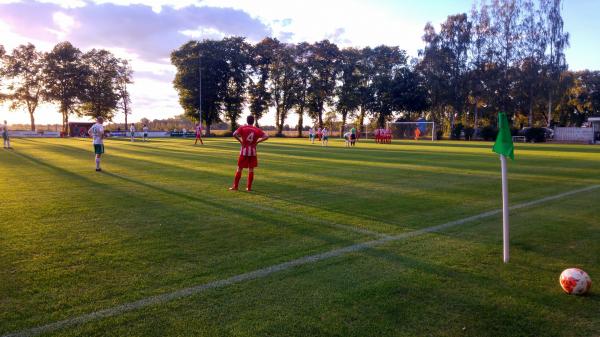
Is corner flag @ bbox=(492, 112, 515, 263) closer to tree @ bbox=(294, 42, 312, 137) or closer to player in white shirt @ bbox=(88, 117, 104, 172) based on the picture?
player in white shirt @ bbox=(88, 117, 104, 172)

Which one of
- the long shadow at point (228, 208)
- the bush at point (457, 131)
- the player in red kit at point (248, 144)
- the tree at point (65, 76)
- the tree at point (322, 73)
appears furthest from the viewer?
the tree at point (322, 73)

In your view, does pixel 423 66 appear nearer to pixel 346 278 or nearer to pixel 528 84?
pixel 528 84

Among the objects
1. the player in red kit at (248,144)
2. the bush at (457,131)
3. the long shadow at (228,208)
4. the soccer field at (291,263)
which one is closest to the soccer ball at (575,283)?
the soccer field at (291,263)

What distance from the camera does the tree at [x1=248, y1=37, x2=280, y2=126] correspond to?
243 ft

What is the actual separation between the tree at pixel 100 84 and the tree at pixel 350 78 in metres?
39.9

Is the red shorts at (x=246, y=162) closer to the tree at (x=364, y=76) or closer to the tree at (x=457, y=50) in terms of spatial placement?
the tree at (x=457, y=50)

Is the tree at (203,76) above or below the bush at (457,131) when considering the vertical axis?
above

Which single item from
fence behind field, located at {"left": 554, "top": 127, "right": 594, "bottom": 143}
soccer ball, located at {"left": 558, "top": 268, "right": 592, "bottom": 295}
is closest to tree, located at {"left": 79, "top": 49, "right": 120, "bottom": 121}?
fence behind field, located at {"left": 554, "top": 127, "right": 594, "bottom": 143}

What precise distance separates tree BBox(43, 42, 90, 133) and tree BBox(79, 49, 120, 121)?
1.06 m

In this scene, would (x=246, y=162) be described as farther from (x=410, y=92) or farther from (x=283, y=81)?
(x=283, y=81)

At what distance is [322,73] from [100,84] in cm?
3855

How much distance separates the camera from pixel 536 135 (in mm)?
46281

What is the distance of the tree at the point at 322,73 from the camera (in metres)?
71.4

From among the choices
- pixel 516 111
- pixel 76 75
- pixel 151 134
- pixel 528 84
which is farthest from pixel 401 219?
pixel 76 75
